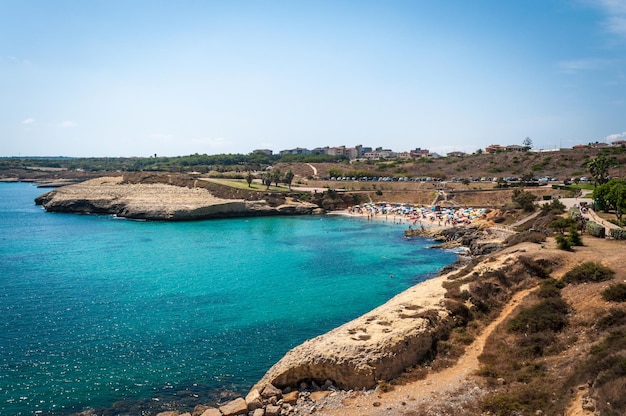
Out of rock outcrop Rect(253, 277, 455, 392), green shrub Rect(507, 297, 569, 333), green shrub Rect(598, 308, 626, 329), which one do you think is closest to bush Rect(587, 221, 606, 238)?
green shrub Rect(507, 297, 569, 333)

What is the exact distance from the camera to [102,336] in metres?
29.0

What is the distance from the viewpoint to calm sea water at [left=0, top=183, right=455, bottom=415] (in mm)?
23156

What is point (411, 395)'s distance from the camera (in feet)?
64.4

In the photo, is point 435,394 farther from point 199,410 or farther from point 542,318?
point 199,410

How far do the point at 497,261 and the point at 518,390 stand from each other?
18122mm

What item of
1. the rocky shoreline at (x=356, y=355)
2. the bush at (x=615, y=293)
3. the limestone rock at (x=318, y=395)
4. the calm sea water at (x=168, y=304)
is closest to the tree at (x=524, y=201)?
the calm sea water at (x=168, y=304)

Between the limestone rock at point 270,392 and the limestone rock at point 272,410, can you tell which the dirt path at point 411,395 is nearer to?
the limestone rock at point 272,410

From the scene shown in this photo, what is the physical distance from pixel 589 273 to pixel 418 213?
56977mm

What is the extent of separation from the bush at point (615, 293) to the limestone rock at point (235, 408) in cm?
1925

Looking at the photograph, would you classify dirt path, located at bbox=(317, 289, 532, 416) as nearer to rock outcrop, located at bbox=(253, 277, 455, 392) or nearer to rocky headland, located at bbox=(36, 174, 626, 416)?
rocky headland, located at bbox=(36, 174, 626, 416)

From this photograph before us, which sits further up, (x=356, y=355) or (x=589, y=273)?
(x=589, y=273)

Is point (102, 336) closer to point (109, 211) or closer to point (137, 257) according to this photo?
point (137, 257)

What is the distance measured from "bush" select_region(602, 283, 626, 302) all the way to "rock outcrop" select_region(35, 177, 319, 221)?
71.9 meters

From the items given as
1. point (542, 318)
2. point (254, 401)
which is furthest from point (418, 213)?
point (254, 401)
